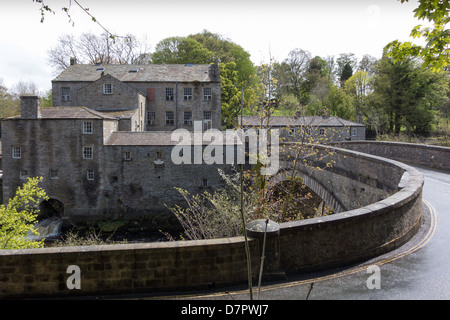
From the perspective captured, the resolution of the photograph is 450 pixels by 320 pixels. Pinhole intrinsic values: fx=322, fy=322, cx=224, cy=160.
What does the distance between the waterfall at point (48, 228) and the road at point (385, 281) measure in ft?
84.4

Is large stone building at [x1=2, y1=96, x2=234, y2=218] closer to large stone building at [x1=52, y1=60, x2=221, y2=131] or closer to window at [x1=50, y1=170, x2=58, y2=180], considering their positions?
window at [x1=50, y1=170, x2=58, y2=180]

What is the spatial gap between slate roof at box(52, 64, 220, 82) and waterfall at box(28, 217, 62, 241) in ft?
56.3

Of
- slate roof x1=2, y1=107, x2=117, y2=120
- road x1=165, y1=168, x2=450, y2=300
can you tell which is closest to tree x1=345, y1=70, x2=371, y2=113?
slate roof x1=2, y1=107, x2=117, y2=120

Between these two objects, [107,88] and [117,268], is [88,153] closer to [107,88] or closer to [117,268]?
[107,88]

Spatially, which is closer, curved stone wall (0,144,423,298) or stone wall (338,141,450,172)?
curved stone wall (0,144,423,298)

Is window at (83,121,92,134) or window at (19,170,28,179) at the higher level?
window at (83,121,92,134)

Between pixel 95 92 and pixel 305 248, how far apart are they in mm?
33705

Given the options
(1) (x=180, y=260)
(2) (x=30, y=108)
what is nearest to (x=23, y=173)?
(2) (x=30, y=108)

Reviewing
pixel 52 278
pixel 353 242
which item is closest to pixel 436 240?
pixel 353 242

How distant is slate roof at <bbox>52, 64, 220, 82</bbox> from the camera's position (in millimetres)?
37875

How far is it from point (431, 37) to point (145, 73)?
37.5m

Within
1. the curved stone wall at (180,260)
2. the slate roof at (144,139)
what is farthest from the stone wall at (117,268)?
the slate roof at (144,139)

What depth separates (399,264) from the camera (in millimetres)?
6273

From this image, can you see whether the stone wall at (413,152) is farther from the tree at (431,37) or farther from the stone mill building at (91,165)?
the tree at (431,37)
